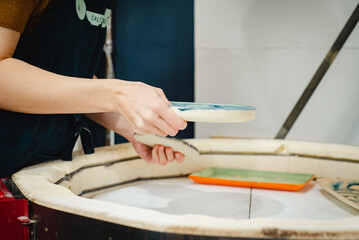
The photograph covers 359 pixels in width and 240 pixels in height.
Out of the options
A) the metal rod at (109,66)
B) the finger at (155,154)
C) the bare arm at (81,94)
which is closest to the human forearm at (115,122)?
the finger at (155,154)

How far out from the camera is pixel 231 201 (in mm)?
1181

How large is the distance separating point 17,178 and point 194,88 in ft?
6.01

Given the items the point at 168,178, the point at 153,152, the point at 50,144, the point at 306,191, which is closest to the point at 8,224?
the point at 50,144

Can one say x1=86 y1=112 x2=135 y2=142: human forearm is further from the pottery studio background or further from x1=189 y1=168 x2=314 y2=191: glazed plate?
the pottery studio background

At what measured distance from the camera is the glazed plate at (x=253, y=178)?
4.21ft

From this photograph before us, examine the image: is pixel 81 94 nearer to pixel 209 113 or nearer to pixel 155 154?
pixel 209 113

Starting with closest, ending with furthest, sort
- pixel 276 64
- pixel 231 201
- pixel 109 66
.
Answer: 1. pixel 231 201
2. pixel 276 64
3. pixel 109 66

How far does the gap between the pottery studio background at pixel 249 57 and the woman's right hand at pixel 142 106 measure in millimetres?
1747

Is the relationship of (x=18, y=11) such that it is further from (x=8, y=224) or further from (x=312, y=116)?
(x=312, y=116)

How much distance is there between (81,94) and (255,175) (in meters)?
0.84

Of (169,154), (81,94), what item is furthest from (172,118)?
(169,154)

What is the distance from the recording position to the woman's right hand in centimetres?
78

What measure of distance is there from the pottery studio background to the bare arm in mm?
1724

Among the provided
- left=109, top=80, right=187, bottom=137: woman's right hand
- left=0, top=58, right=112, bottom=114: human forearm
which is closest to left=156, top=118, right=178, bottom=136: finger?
left=109, top=80, right=187, bottom=137: woman's right hand
